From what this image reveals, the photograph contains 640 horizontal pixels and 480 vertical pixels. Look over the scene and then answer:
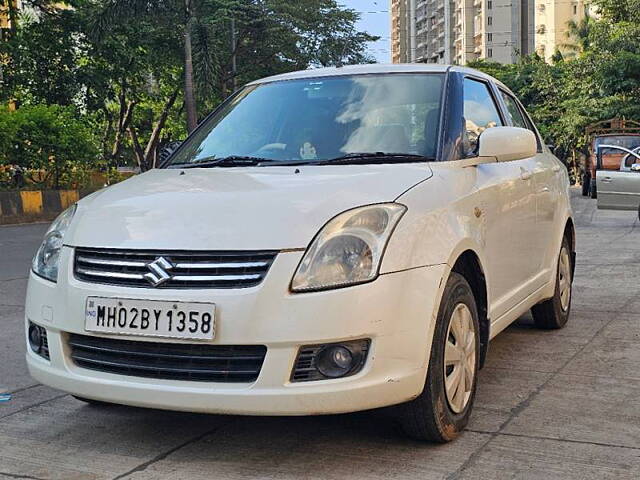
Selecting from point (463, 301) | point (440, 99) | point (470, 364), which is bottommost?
point (470, 364)

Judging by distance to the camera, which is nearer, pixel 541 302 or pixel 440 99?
pixel 440 99

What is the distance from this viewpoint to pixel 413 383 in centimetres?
332

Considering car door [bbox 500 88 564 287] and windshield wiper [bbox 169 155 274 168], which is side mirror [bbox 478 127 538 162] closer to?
car door [bbox 500 88 564 287]

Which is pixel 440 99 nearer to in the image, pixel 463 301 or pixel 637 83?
pixel 463 301

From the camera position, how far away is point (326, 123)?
14.5ft

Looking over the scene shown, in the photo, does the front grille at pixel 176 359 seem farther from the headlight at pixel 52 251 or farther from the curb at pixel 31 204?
the curb at pixel 31 204

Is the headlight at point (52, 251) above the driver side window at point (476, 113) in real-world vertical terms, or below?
below

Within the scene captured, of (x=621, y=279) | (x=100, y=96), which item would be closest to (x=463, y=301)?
(x=621, y=279)

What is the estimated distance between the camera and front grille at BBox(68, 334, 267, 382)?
3252 mm

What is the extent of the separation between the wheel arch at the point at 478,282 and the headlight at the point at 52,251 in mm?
1578

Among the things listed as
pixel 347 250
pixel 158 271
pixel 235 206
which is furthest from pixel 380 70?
pixel 158 271

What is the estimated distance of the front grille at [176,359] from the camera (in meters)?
3.25

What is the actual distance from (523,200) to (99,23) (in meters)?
23.0

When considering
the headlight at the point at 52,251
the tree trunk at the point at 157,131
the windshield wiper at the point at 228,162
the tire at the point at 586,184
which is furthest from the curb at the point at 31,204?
the tree trunk at the point at 157,131
